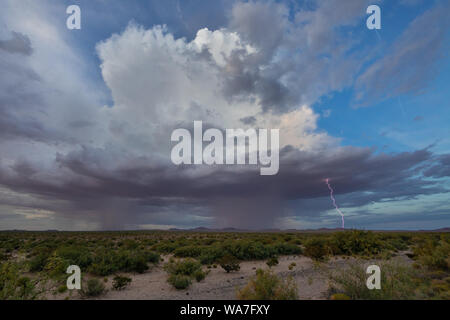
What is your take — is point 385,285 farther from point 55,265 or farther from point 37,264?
point 37,264

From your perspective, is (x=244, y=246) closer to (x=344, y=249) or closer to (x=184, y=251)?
(x=184, y=251)

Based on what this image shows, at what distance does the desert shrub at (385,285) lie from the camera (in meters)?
7.77

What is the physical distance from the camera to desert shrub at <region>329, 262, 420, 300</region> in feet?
25.5

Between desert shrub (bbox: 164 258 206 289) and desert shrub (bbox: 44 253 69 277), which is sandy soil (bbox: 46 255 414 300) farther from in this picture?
desert shrub (bbox: 44 253 69 277)

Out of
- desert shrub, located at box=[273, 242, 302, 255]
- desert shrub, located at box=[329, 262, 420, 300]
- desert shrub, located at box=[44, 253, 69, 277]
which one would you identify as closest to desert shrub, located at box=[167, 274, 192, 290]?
desert shrub, located at box=[44, 253, 69, 277]

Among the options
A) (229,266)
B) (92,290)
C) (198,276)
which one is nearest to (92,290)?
(92,290)

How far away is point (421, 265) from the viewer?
46.0 feet

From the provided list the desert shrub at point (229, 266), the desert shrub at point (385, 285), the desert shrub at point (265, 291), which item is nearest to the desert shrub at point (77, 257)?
the desert shrub at point (229, 266)

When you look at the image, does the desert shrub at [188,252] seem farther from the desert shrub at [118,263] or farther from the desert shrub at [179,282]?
the desert shrub at [179,282]
